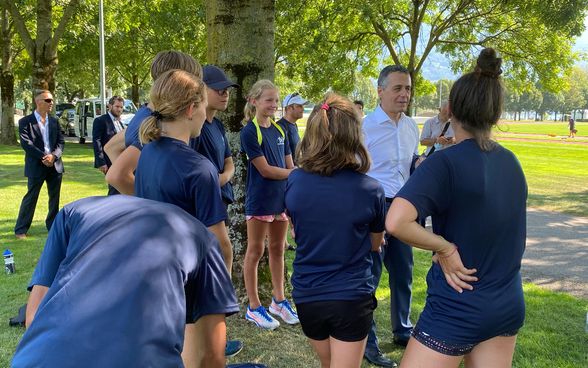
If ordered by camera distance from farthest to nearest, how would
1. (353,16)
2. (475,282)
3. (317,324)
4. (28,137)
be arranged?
1. (353,16)
2. (28,137)
3. (317,324)
4. (475,282)

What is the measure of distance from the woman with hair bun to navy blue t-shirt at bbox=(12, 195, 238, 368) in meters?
1.06

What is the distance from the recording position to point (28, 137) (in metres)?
7.47

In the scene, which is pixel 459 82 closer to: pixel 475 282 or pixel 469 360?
pixel 475 282

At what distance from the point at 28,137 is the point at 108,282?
714cm

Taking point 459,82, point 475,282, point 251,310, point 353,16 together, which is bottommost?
point 251,310

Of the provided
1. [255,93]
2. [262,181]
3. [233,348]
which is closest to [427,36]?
[255,93]

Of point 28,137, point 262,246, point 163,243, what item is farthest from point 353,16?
point 163,243

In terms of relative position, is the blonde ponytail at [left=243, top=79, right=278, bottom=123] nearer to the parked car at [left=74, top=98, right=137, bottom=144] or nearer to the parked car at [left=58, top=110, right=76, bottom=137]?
the parked car at [left=74, top=98, right=137, bottom=144]

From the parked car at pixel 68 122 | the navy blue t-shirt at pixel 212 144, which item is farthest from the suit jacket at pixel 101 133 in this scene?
the parked car at pixel 68 122

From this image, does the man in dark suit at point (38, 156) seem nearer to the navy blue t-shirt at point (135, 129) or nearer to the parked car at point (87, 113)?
the navy blue t-shirt at point (135, 129)

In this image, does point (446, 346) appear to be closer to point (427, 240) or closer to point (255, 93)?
point (427, 240)

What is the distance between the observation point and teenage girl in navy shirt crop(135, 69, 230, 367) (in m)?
2.32

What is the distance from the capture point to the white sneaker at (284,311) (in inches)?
173

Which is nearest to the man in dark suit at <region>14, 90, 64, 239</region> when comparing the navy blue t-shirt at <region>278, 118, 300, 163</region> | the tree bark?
the navy blue t-shirt at <region>278, 118, 300, 163</region>
